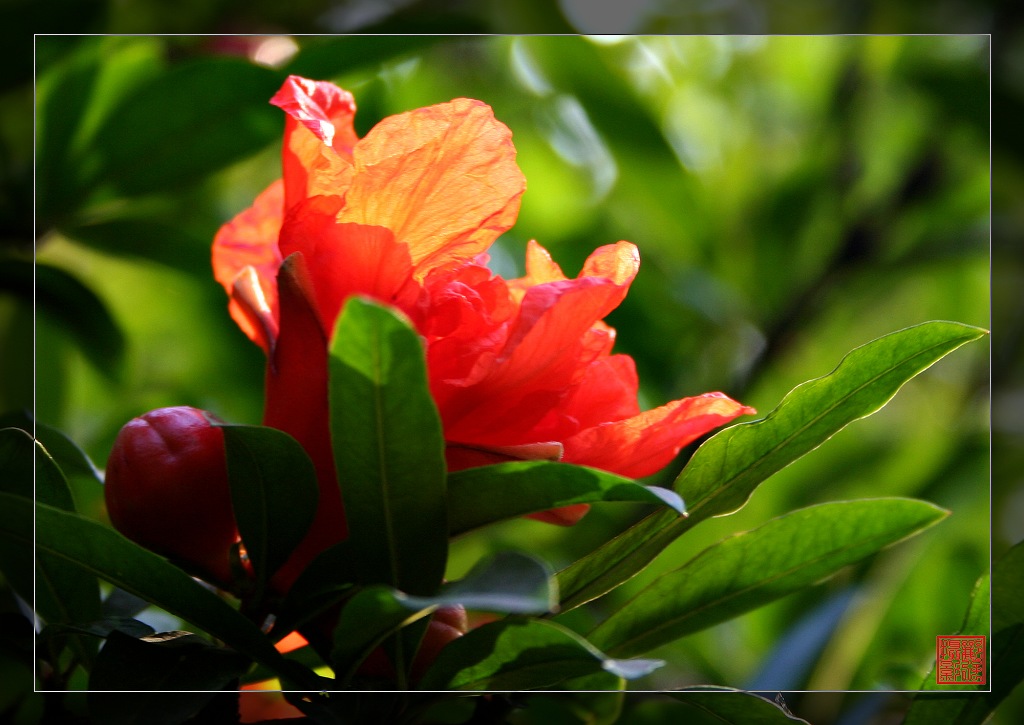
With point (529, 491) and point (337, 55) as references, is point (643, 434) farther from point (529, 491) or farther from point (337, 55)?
point (337, 55)

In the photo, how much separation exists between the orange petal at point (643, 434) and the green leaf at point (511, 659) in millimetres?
94

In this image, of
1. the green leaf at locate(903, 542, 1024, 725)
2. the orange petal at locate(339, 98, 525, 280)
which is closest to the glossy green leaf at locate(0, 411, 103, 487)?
the orange petal at locate(339, 98, 525, 280)

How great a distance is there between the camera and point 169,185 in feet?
2.91

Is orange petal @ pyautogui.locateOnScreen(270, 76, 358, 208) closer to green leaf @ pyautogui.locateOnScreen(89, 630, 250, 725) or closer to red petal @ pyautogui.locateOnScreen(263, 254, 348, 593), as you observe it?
red petal @ pyautogui.locateOnScreen(263, 254, 348, 593)

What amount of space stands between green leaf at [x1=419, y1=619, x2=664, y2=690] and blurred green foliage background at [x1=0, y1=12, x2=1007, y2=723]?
445 mm

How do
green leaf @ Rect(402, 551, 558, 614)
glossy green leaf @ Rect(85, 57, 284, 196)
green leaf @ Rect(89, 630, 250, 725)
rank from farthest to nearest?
1. glossy green leaf @ Rect(85, 57, 284, 196)
2. green leaf @ Rect(89, 630, 250, 725)
3. green leaf @ Rect(402, 551, 558, 614)

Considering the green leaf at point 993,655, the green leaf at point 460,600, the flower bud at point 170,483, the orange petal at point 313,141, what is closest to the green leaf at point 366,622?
the green leaf at point 460,600

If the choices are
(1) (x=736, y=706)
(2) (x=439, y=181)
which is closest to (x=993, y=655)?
(1) (x=736, y=706)

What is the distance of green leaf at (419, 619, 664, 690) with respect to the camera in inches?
17.6

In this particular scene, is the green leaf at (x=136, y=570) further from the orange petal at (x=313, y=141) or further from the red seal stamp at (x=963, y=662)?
the red seal stamp at (x=963, y=662)

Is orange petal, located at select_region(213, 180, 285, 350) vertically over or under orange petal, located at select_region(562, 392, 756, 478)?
over

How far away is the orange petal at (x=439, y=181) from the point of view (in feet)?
1.68

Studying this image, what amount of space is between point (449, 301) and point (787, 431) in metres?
0.18

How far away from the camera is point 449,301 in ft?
1.63
